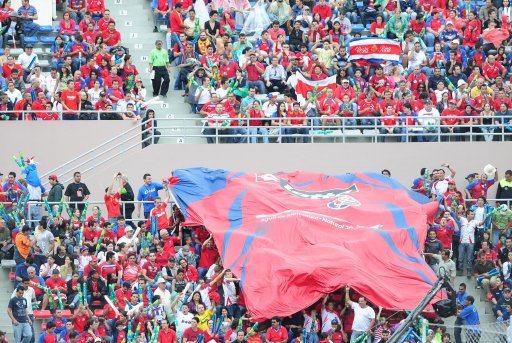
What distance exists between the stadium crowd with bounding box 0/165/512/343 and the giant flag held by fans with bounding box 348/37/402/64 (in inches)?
148

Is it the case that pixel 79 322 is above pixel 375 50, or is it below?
below

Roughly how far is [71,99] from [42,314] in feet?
20.4

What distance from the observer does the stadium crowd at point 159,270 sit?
2788cm

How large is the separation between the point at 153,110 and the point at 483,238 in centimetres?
759

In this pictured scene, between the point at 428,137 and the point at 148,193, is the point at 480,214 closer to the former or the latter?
the point at 428,137

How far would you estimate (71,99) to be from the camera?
110 ft

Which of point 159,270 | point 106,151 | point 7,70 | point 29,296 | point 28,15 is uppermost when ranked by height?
point 28,15

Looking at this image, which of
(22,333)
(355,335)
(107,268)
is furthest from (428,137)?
(22,333)

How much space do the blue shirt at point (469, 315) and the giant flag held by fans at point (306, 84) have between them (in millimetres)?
7548

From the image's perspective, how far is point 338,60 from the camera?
35562 millimetres

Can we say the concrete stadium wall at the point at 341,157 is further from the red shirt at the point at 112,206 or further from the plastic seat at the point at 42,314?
the plastic seat at the point at 42,314

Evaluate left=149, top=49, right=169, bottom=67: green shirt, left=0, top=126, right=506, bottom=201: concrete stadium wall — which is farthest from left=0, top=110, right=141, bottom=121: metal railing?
left=149, top=49, right=169, bottom=67: green shirt

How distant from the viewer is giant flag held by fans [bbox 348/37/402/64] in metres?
35.4

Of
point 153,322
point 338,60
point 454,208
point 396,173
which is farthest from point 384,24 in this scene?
point 153,322
